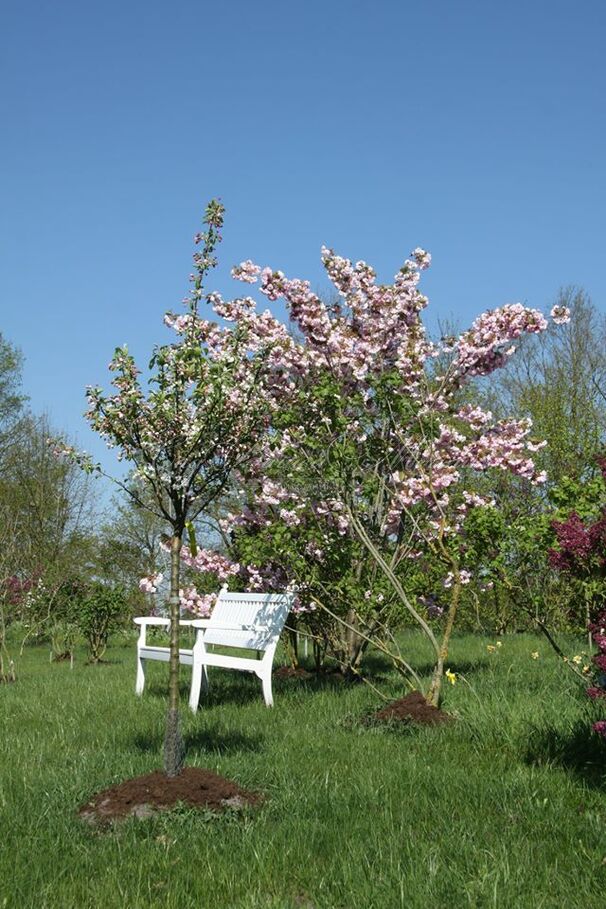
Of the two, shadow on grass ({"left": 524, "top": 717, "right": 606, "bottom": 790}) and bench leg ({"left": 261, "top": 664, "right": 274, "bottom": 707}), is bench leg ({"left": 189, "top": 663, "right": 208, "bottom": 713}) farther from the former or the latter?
shadow on grass ({"left": 524, "top": 717, "right": 606, "bottom": 790})

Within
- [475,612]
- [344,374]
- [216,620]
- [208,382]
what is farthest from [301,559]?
[475,612]

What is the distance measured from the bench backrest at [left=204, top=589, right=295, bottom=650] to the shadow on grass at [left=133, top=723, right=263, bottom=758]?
1.39 metres

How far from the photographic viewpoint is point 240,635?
8.88 metres

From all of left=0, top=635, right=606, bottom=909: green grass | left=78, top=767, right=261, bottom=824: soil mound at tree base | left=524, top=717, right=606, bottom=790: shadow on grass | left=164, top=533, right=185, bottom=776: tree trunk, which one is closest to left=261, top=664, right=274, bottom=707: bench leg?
left=0, top=635, right=606, bottom=909: green grass

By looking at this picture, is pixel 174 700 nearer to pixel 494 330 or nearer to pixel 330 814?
pixel 330 814

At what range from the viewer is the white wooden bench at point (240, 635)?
8094 millimetres

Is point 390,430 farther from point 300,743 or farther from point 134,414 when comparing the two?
point 134,414

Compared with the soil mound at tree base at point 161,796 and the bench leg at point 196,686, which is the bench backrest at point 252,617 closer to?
the bench leg at point 196,686

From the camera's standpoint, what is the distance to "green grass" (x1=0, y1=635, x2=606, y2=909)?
358 cm

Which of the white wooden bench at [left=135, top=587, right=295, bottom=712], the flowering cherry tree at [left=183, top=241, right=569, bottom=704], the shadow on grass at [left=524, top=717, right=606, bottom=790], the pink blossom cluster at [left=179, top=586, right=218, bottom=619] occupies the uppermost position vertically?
the flowering cherry tree at [left=183, top=241, right=569, bottom=704]

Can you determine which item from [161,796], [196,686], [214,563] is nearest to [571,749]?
[161,796]

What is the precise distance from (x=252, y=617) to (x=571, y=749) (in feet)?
12.8

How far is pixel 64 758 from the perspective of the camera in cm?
589

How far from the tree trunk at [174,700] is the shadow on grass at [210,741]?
966 millimetres
